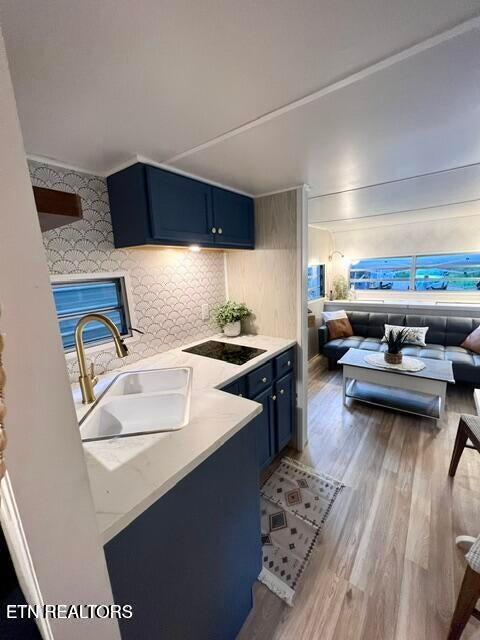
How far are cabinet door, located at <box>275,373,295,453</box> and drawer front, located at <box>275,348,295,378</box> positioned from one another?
6cm

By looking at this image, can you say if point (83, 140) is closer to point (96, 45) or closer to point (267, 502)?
point (96, 45)

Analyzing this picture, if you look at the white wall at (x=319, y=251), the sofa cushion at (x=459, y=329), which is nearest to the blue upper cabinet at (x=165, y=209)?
the white wall at (x=319, y=251)

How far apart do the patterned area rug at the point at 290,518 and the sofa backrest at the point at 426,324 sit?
9.34ft

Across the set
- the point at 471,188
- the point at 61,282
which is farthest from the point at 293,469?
the point at 471,188

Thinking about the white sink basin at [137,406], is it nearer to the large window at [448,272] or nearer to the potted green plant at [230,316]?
the potted green plant at [230,316]

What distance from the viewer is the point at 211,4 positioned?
63 cm

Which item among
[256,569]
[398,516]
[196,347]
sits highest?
[196,347]

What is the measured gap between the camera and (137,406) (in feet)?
4.75

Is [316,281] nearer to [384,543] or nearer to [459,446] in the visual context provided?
[459,446]

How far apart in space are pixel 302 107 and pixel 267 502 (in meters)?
2.27

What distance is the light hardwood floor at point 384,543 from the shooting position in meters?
1.16

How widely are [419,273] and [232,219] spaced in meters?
4.14

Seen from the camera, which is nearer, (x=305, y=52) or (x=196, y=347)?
(x=305, y=52)

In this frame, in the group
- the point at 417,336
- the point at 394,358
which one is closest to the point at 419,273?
the point at 417,336
